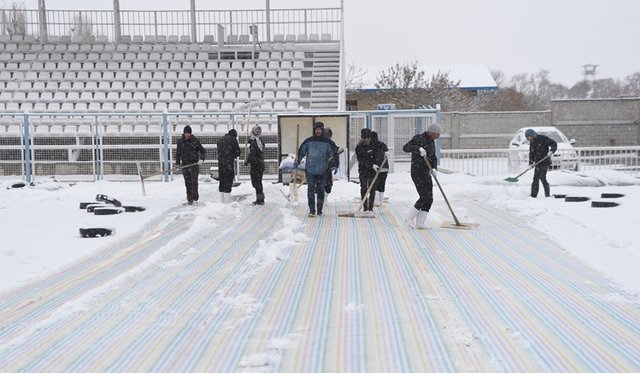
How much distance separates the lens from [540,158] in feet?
45.6

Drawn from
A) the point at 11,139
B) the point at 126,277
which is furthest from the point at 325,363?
the point at 11,139

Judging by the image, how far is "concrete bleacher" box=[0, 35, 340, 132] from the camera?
2347 cm

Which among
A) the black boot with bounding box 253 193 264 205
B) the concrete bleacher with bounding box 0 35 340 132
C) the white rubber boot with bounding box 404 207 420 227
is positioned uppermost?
the concrete bleacher with bounding box 0 35 340 132

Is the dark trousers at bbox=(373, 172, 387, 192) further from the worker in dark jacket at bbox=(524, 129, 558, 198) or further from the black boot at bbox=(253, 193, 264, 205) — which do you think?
the worker in dark jacket at bbox=(524, 129, 558, 198)

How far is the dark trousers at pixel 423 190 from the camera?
32.4ft

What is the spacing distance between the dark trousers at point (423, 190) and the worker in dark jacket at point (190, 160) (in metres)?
5.18

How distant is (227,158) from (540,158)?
6.08 meters

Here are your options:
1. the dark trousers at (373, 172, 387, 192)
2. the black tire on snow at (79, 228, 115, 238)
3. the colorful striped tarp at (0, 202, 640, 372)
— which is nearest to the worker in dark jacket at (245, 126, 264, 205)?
the dark trousers at (373, 172, 387, 192)

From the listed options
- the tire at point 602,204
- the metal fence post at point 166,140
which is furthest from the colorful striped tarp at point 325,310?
the metal fence post at point 166,140

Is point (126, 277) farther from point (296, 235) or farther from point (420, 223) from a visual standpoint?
point (420, 223)

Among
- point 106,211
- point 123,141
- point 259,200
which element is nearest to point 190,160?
point 259,200

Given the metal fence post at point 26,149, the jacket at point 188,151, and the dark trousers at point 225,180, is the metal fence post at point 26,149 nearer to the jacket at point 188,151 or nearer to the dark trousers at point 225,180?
the jacket at point 188,151

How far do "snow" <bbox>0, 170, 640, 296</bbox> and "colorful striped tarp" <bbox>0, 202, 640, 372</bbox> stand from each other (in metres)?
0.21

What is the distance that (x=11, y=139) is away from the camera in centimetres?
2041
